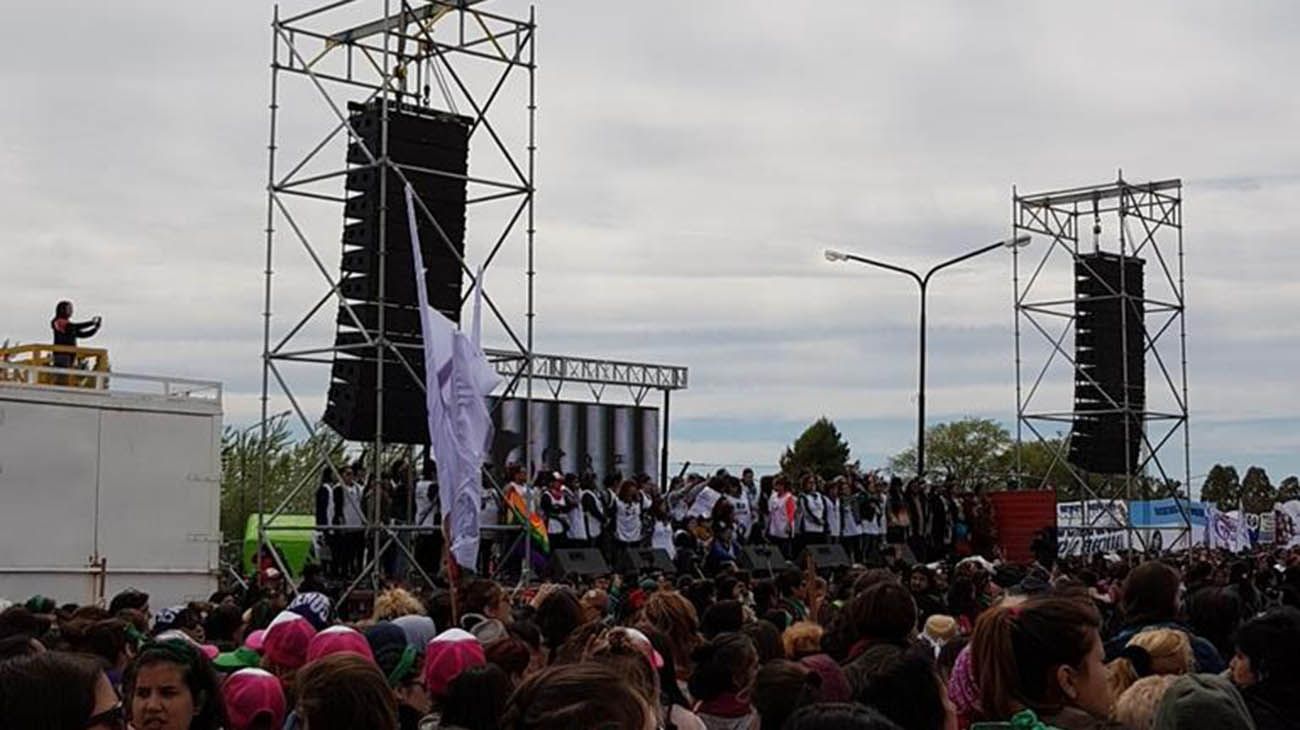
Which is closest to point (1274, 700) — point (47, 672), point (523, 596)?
point (47, 672)

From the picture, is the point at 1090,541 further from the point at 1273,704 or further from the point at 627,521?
the point at 1273,704

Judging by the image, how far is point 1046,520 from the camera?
30172mm

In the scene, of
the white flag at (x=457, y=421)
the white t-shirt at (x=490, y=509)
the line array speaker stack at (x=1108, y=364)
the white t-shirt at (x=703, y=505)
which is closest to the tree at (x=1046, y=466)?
the line array speaker stack at (x=1108, y=364)

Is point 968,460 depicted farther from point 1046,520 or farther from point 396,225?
point 396,225

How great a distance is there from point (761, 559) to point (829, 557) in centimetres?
163

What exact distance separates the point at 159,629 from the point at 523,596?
21.1ft

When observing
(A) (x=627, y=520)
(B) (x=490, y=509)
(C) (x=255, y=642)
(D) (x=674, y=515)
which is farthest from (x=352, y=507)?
(C) (x=255, y=642)

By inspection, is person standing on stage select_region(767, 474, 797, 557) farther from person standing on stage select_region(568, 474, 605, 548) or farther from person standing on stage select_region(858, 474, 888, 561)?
person standing on stage select_region(568, 474, 605, 548)

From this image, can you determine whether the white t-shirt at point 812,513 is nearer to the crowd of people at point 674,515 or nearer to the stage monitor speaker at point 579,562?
the crowd of people at point 674,515

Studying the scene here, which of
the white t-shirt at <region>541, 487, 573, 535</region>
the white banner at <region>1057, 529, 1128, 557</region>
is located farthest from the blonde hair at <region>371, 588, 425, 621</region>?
the white banner at <region>1057, 529, 1128, 557</region>

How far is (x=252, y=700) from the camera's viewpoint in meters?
5.86

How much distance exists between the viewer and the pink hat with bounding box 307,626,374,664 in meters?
6.65

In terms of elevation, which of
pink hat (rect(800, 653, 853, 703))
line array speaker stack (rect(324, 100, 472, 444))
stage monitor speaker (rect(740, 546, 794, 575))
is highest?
line array speaker stack (rect(324, 100, 472, 444))

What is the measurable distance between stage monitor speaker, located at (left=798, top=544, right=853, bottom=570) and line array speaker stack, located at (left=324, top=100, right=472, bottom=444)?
26.0 feet
